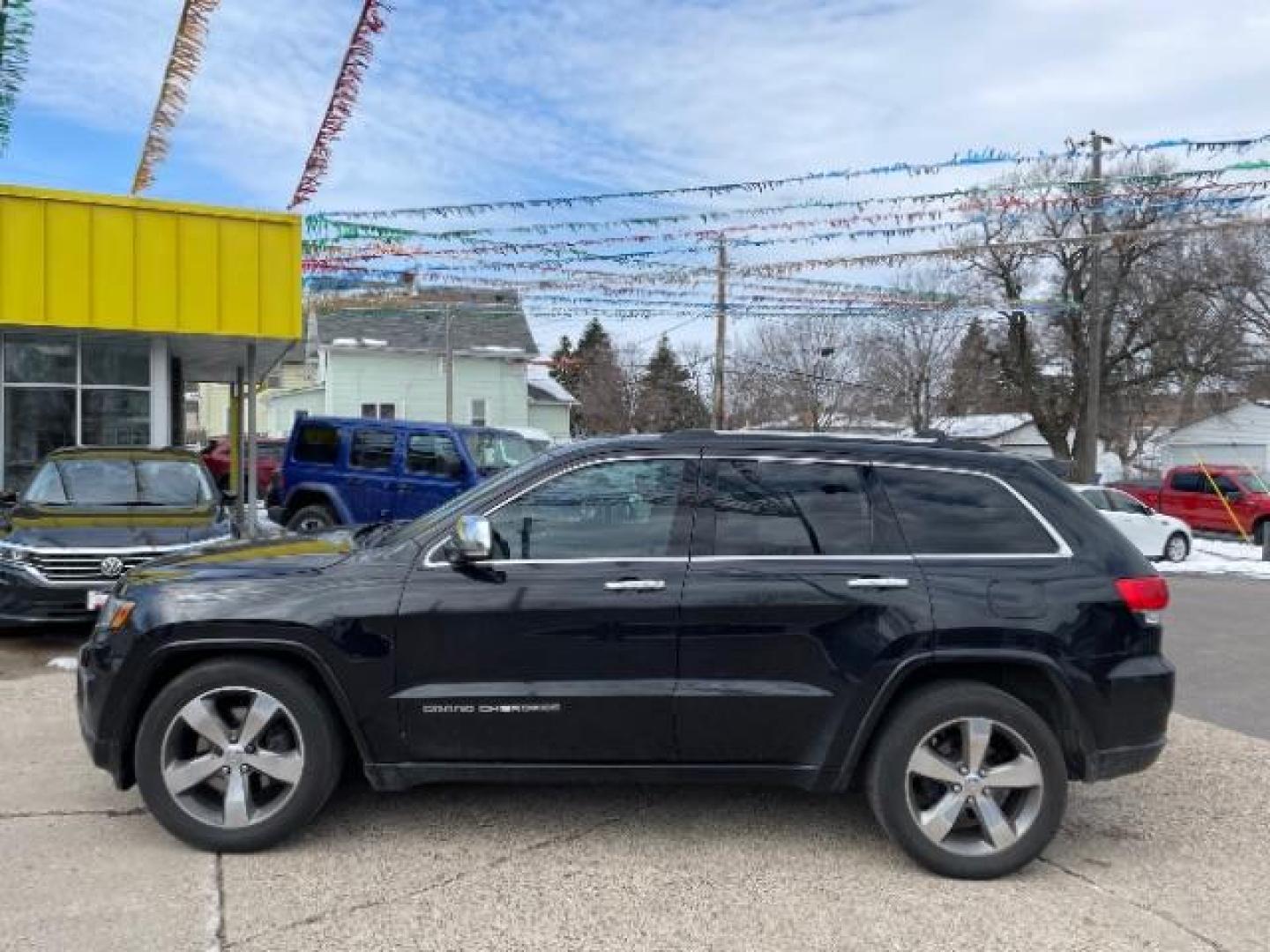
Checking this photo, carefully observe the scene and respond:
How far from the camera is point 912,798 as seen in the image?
4.01m

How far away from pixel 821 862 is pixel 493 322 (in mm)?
35959

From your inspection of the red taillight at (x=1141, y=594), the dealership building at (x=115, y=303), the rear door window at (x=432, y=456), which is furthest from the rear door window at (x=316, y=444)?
the red taillight at (x=1141, y=594)

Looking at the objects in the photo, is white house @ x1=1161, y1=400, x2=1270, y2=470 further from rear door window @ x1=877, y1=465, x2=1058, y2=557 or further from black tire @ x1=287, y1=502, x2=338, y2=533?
rear door window @ x1=877, y1=465, x2=1058, y2=557

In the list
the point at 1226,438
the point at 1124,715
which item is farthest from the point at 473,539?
the point at 1226,438

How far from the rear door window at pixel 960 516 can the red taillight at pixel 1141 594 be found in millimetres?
291

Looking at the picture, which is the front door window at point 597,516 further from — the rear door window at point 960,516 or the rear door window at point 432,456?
the rear door window at point 432,456

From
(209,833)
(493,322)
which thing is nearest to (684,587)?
(209,833)

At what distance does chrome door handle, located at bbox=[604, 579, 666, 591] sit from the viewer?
4.00 m

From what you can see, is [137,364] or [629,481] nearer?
[629,481]

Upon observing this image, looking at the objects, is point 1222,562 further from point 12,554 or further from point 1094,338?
point 12,554

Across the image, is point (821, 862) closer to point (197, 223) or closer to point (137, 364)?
point (197, 223)

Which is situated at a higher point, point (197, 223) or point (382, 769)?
point (197, 223)

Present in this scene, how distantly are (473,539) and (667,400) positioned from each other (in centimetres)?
5401

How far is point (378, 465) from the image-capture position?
13852 mm
